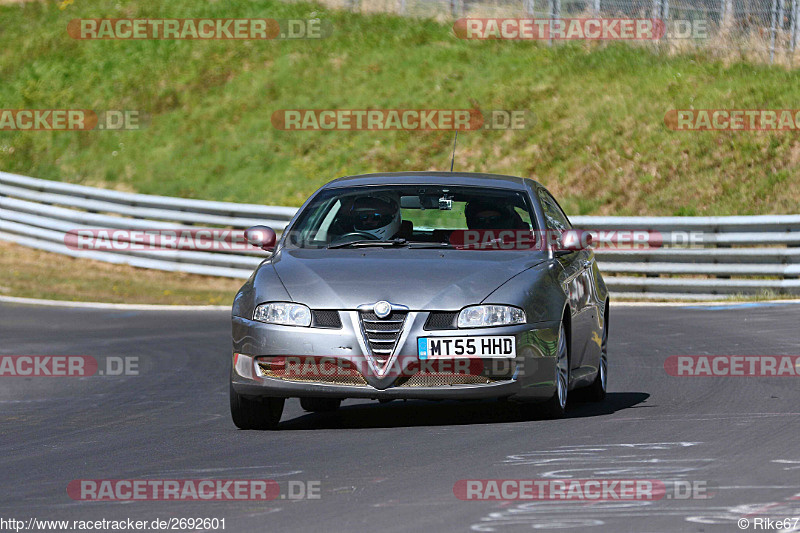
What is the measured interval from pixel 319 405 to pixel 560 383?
1.85 meters

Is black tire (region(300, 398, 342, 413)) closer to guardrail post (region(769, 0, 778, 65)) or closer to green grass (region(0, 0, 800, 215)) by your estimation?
green grass (region(0, 0, 800, 215))

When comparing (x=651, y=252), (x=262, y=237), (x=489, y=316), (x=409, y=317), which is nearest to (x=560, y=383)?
(x=489, y=316)

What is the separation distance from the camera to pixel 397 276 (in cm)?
834

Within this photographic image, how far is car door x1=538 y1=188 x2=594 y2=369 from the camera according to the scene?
9.18 m

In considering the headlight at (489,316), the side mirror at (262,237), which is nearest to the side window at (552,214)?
the headlight at (489,316)

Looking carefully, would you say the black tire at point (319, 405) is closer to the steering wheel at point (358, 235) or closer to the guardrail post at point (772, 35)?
the steering wheel at point (358, 235)

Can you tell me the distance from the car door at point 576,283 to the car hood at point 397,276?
17.2 inches

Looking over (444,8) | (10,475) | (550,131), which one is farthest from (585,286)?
(444,8)

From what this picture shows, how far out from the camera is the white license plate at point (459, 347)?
26.7ft

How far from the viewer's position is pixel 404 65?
31.1 meters

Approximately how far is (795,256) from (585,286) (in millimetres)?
10026

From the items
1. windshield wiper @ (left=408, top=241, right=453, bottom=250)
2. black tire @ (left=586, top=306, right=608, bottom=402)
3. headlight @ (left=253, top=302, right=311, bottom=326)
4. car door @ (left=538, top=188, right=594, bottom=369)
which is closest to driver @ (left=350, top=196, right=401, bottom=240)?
windshield wiper @ (left=408, top=241, right=453, bottom=250)

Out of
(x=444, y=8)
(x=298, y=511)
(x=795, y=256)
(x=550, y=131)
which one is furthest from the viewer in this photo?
(x=444, y=8)

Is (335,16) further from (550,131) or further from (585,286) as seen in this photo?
(585,286)
